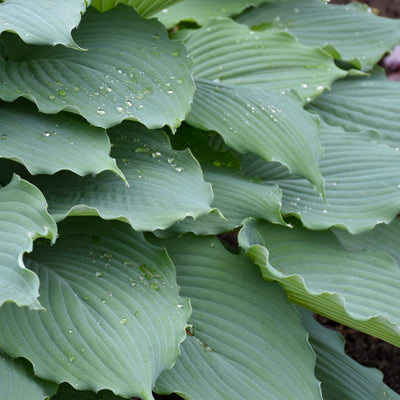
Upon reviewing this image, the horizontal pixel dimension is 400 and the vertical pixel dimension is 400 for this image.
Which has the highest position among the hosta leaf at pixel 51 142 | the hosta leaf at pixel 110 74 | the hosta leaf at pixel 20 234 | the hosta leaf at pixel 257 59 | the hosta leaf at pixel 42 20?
the hosta leaf at pixel 42 20

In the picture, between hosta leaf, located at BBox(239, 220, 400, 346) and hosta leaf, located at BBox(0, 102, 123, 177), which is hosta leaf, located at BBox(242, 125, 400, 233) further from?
hosta leaf, located at BBox(0, 102, 123, 177)

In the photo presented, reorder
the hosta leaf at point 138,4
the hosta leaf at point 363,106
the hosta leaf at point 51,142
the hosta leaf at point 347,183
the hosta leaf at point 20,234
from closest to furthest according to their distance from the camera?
1. the hosta leaf at point 20,234
2. the hosta leaf at point 51,142
3. the hosta leaf at point 347,183
4. the hosta leaf at point 138,4
5. the hosta leaf at point 363,106

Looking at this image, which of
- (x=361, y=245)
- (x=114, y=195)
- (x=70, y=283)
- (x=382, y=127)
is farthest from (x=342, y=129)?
(x=70, y=283)

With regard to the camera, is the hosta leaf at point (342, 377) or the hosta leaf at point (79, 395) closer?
the hosta leaf at point (79, 395)

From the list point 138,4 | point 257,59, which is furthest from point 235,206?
point 138,4

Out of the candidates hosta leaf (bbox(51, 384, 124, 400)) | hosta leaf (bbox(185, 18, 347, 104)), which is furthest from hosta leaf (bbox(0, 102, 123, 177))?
hosta leaf (bbox(185, 18, 347, 104))

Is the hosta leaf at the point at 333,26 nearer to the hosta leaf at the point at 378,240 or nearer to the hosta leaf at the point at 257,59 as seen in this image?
the hosta leaf at the point at 257,59

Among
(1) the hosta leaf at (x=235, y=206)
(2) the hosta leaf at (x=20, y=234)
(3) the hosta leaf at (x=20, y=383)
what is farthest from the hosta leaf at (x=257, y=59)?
(3) the hosta leaf at (x=20, y=383)

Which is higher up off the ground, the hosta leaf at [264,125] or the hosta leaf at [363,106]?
the hosta leaf at [264,125]
